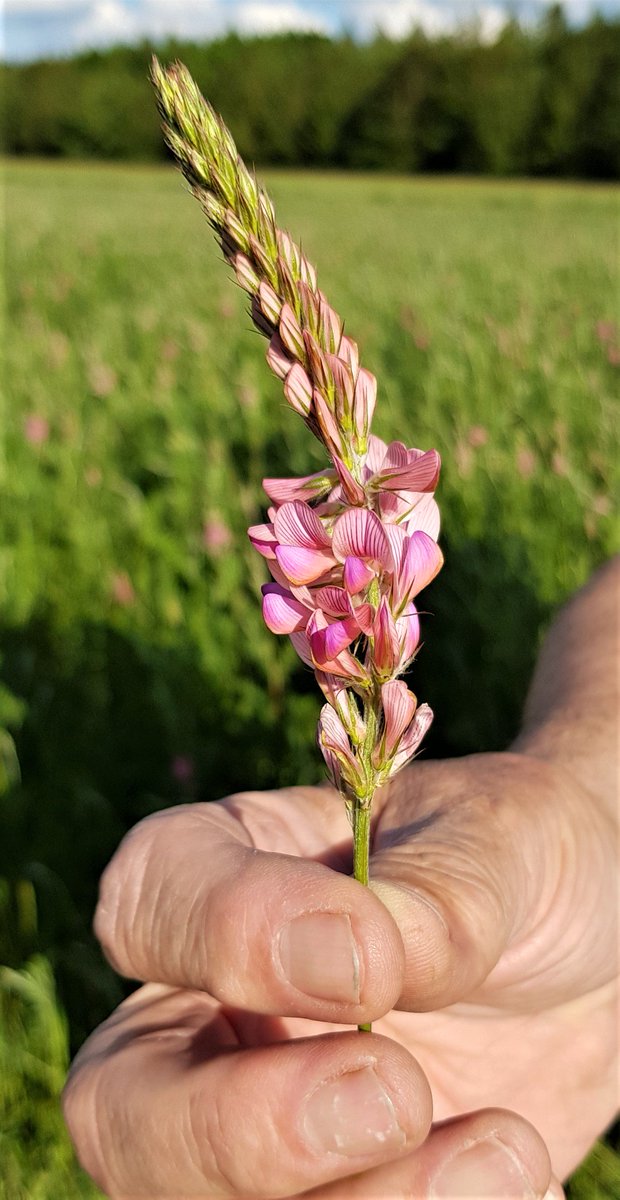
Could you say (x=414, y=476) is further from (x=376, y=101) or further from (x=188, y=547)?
(x=376, y=101)

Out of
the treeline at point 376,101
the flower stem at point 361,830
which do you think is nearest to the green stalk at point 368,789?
the flower stem at point 361,830

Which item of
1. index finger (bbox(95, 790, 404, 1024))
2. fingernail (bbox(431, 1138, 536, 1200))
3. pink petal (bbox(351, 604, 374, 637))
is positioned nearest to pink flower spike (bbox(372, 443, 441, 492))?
pink petal (bbox(351, 604, 374, 637))

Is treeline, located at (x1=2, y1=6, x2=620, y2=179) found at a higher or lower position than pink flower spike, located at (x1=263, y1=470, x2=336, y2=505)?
higher

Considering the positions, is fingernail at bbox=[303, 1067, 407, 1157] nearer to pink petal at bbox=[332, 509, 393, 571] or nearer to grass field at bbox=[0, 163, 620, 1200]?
pink petal at bbox=[332, 509, 393, 571]

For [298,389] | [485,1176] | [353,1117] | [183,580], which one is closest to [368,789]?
[298,389]

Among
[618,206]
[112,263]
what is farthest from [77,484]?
[618,206]

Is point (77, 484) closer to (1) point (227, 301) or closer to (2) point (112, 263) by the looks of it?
(1) point (227, 301)
